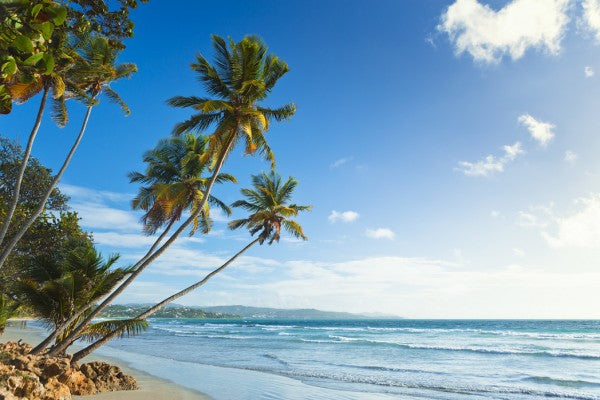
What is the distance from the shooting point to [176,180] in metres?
16.9

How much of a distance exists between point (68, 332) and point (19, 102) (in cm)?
686

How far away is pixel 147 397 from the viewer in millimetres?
10734

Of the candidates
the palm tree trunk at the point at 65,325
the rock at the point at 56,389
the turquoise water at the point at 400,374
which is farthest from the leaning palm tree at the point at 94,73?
the turquoise water at the point at 400,374

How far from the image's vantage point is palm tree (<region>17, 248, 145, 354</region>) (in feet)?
37.7

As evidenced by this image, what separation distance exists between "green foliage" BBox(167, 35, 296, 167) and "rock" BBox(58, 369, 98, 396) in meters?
7.10

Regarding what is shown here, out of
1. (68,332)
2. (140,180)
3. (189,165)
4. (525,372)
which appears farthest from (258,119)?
(525,372)

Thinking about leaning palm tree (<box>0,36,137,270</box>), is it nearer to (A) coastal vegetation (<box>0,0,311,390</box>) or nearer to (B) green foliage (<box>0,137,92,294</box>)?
(A) coastal vegetation (<box>0,0,311,390</box>)

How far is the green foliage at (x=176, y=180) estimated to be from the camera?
1616 centimetres

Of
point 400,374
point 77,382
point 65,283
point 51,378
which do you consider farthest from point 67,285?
point 400,374

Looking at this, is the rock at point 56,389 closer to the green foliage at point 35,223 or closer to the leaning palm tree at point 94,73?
the leaning palm tree at point 94,73

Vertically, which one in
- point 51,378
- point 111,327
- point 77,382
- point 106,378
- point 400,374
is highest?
point 111,327

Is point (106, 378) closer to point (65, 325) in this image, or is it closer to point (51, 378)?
point (65, 325)

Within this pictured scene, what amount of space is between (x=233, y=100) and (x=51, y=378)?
8597mm

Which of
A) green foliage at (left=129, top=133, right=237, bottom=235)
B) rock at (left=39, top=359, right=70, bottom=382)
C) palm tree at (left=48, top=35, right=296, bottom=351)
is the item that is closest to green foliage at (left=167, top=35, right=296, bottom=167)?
palm tree at (left=48, top=35, right=296, bottom=351)
